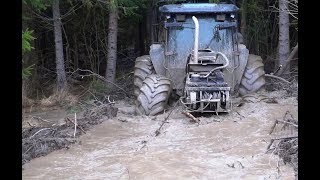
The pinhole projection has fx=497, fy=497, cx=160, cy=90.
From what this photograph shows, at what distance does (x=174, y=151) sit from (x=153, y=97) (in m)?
2.72

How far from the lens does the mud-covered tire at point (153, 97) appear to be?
10.4 m

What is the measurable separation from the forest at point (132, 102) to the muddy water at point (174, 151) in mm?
20

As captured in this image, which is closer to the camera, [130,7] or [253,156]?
[253,156]

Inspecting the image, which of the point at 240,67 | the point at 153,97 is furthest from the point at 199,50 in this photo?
the point at 153,97

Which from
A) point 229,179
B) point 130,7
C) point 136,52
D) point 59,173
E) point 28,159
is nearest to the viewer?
point 229,179

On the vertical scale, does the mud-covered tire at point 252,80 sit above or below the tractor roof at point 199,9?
below

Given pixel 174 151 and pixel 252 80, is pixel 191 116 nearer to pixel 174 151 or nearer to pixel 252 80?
pixel 174 151

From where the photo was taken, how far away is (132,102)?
1270cm

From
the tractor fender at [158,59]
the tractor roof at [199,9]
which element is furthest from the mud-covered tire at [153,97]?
the tractor roof at [199,9]

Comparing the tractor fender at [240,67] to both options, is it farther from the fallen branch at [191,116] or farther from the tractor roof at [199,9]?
the fallen branch at [191,116]

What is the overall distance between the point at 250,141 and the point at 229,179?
6.25 feet
